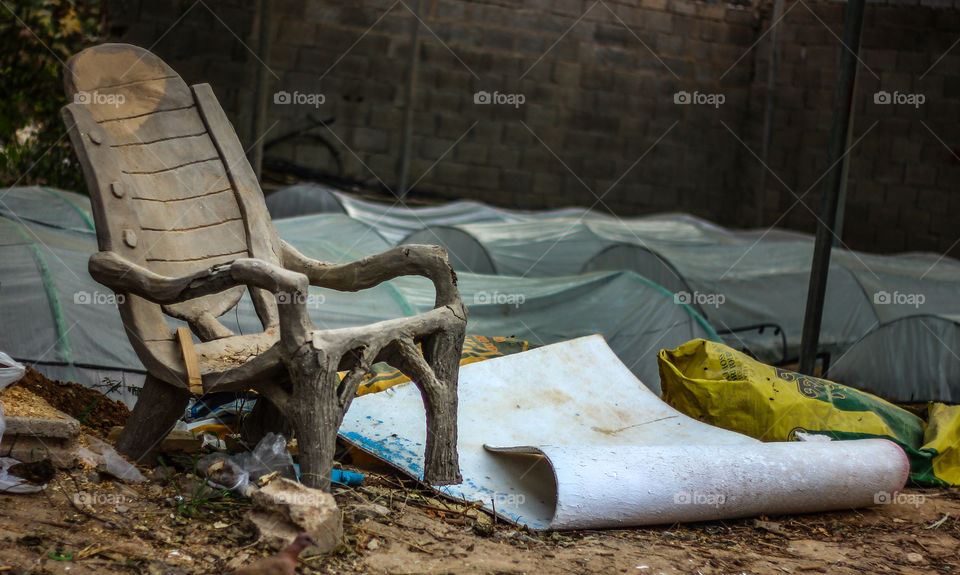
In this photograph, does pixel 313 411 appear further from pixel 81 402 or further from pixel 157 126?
pixel 157 126

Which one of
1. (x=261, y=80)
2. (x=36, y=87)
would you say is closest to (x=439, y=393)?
(x=261, y=80)

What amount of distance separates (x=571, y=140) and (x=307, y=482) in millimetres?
9491

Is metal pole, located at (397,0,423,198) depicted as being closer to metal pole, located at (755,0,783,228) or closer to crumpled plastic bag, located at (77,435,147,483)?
metal pole, located at (755,0,783,228)

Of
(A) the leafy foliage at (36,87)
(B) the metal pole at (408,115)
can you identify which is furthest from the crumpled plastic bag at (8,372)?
(B) the metal pole at (408,115)

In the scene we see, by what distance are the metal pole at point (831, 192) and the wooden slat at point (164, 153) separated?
3304mm

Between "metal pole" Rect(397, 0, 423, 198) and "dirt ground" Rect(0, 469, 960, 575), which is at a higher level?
"metal pole" Rect(397, 0, 423, 198)

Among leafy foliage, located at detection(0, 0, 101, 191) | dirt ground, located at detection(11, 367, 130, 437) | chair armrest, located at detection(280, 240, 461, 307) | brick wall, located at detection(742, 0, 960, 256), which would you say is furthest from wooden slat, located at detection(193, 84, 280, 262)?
brick wall, located at detection(742, 0, 960, 256)

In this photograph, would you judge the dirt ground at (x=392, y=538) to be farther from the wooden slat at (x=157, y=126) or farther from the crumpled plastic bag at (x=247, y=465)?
the wooden slat at (x=157, y=126)

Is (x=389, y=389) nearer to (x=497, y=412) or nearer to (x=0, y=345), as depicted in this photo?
(x=497, y=412)

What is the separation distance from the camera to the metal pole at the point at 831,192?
497 centimetres

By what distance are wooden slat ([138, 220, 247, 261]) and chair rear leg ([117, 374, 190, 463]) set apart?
0.50 m

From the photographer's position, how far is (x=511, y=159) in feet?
37.3

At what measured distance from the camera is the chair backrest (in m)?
2.94

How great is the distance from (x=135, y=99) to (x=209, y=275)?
1.00m
